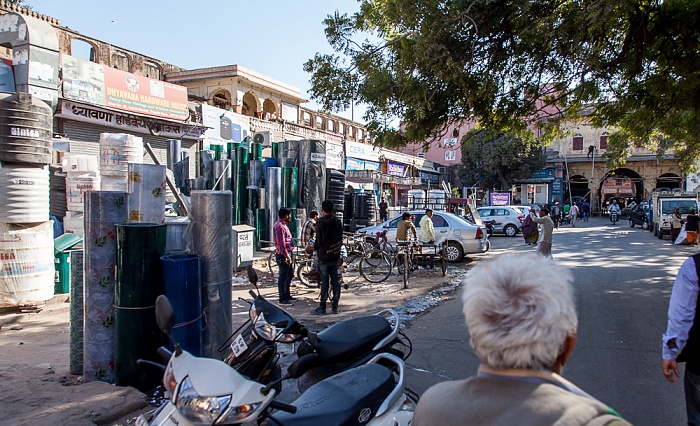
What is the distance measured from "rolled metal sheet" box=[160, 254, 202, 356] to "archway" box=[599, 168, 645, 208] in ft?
152

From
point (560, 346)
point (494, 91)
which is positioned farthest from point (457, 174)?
point (560, 346)

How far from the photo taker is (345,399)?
2896mm

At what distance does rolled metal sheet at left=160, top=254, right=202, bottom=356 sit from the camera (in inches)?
171

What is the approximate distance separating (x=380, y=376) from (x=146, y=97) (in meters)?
18.1

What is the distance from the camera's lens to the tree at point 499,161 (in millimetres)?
41938

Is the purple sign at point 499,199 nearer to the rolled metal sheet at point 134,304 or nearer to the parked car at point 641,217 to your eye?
the parked car at point 641,217

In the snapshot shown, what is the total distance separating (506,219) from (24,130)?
21926 mm

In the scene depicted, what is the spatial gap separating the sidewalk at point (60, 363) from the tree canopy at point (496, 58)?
3.32 metres

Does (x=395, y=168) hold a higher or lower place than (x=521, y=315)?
higher

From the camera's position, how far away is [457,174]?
155 ft

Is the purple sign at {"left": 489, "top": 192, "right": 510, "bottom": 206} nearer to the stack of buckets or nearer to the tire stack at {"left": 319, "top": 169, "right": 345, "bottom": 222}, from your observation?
the tire stack at {"left": 319, "top": 169, "right": 345, "bottom": 222}

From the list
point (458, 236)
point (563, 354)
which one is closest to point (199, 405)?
point (563, 354)

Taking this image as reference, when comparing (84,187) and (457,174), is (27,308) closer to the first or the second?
(84,187)

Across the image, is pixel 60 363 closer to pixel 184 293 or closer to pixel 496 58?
pixel 184 293
